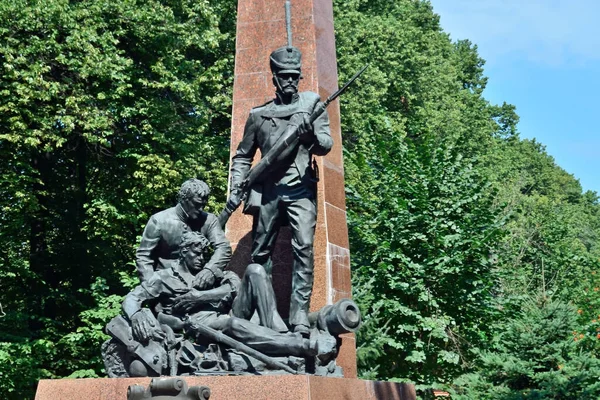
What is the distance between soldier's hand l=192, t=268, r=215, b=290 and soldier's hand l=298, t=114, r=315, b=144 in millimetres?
1608

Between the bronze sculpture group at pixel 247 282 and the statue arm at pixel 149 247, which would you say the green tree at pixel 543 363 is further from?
Result: the statue arm at pixel 149 247

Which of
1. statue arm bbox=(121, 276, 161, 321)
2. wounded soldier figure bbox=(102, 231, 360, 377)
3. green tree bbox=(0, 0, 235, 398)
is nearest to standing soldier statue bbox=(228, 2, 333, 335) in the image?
wounded soldier figure bbox=(102, 231, 360, 377)

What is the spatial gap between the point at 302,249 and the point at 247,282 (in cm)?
65

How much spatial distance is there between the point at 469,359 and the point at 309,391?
11.8m

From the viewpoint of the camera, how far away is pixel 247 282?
323 inches

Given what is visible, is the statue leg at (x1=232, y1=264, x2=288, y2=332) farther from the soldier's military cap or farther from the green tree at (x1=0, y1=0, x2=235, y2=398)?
the green tree at (x1=0, y1=0, x2=235, y2=398)

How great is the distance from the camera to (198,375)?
7.43 m

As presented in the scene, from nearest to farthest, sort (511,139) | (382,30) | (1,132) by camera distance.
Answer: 1. (1,132)
2. (382,30)
3. (511,139)

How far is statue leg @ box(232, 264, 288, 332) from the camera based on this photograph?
26.1 ft

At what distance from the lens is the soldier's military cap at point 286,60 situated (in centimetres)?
857

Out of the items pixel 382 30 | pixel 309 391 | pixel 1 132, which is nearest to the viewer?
pixel 309 391

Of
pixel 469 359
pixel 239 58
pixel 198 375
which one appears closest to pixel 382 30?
pixel 469 359

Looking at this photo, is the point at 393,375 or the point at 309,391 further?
the point at 393,375

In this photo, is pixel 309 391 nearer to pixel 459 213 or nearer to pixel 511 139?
pixel 459 213
